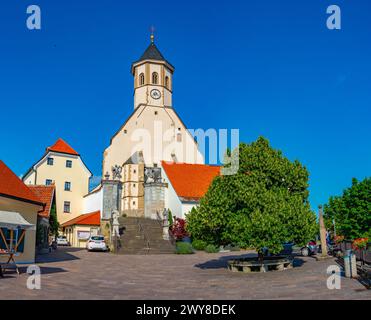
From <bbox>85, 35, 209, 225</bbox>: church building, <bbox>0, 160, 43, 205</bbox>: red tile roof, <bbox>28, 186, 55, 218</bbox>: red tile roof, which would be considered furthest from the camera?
<bbox>85, 35, 209, 225</bbox>: church building

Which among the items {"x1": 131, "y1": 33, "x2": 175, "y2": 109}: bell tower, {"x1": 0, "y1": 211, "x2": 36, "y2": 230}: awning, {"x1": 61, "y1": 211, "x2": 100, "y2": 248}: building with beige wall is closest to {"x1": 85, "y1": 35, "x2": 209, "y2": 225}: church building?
{"x1": 131, "y1": 33, "x2": 175, "y2": 109}: bell tower

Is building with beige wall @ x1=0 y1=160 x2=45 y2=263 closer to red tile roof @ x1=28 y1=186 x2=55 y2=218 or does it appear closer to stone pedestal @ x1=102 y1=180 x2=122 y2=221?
red tile roof @ x1=28 y1=186 x2=55 y2=218

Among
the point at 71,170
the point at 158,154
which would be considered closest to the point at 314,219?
the point at 158,154

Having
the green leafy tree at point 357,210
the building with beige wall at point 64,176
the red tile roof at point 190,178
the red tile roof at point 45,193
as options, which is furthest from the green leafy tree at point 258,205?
the building with beige wall at point 64,176

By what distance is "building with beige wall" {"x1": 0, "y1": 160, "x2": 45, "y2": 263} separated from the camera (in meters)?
21.7

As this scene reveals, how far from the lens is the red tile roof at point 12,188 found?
21977 mm

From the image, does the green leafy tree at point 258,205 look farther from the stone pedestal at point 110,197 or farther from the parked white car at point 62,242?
the parked white car at point 62,242

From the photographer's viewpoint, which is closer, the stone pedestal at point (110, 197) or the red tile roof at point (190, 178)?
the red tile roof at point (190, 178)

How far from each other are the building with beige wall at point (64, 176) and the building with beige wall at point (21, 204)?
32043 millimetres

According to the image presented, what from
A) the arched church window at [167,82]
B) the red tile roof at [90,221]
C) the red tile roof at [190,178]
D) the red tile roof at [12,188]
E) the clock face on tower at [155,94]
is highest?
the arched church window at [167,82]

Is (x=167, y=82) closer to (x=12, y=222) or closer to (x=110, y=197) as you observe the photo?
(x=110, y=197)

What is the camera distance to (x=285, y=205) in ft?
62.1
